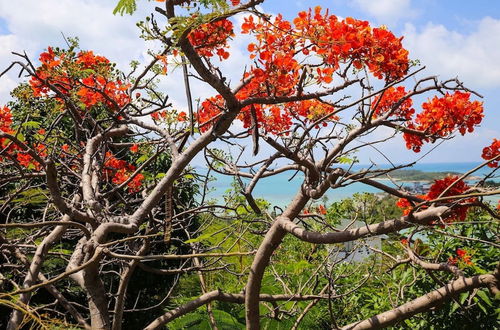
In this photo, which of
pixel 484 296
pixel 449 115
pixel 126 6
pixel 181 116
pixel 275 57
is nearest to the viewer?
pixel 126 6

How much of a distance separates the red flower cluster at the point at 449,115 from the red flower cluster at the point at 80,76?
2.60m

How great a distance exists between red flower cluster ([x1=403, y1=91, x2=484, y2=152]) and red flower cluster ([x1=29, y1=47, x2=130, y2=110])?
8.55 ft

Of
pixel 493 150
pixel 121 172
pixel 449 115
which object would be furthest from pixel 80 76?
pixel 493 150

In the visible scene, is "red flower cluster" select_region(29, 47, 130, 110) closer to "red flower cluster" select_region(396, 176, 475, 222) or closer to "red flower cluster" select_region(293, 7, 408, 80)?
"red flower cluster" select_region(293, 7, 408, 80)

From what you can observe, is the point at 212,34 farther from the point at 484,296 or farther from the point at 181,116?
the point at 484,296

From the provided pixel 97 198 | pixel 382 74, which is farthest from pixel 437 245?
pixel 97 198

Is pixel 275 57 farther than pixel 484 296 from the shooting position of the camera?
No

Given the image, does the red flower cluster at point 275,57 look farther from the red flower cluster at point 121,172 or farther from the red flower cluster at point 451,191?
the red flower cluster at point 121,172

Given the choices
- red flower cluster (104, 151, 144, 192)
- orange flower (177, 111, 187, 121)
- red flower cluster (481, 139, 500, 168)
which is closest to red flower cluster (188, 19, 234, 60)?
orange flower (177, 111, 187, 121)

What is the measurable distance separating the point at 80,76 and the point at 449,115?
10.6 ft

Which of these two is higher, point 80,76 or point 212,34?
point 80,76

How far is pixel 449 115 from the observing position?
3344mm

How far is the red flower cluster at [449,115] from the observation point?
3.31 m

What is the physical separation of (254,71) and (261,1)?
0.68 metres
